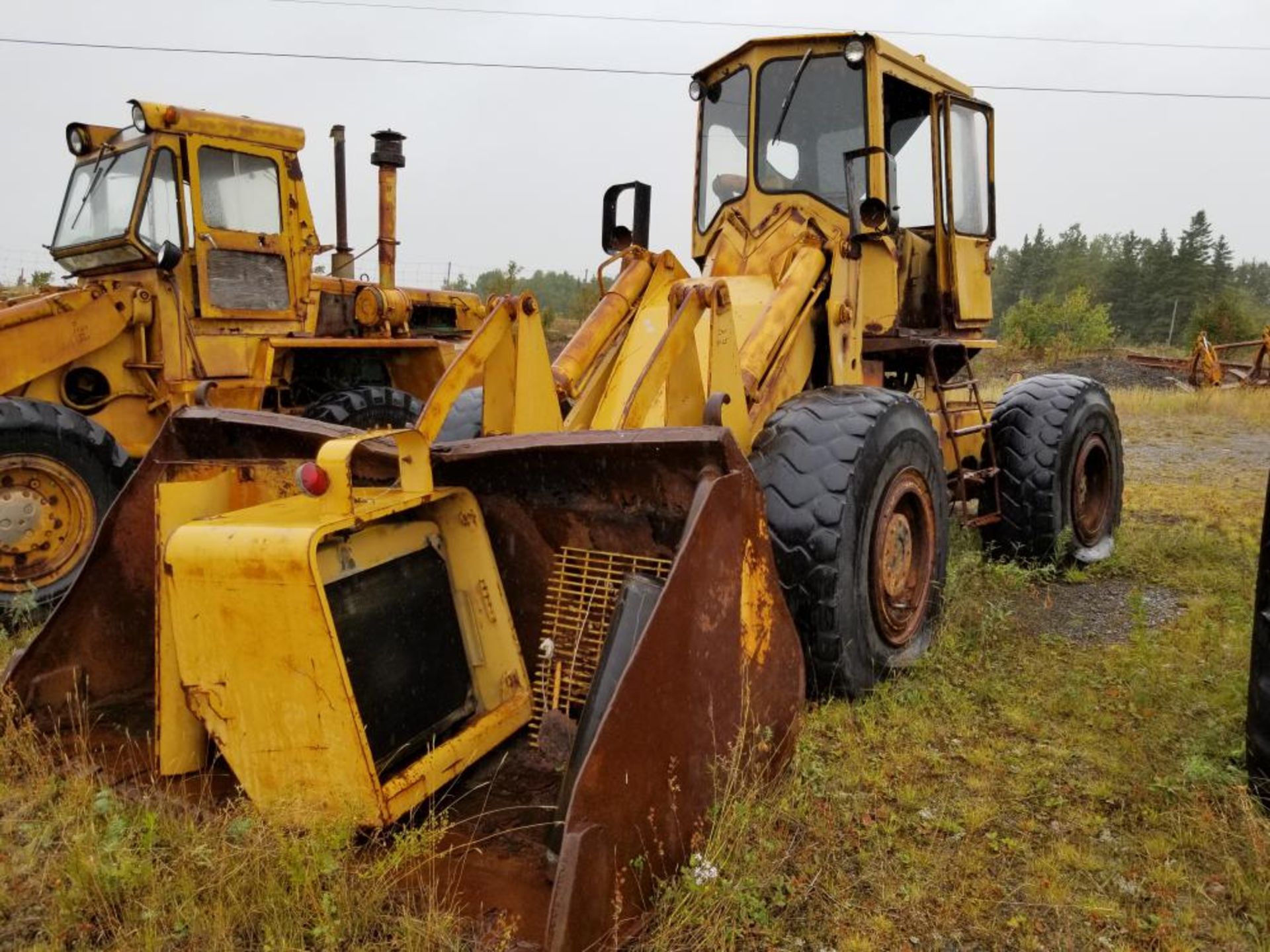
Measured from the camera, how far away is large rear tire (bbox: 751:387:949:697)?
3492mm

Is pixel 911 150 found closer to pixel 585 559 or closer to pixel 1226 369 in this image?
pixel 585 559

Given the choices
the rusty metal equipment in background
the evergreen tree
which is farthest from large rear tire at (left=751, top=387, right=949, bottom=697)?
the evergreen tree

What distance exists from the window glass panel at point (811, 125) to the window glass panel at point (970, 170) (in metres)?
1.00

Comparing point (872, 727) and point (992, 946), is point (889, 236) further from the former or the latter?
point (992, 946)

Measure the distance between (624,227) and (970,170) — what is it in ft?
7.53

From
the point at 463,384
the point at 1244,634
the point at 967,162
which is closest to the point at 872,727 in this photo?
the point at 463,384

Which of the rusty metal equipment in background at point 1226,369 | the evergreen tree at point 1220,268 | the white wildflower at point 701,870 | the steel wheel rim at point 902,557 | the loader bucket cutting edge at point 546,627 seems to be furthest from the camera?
the evergreen tree at point 1220,268

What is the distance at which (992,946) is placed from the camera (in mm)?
2314

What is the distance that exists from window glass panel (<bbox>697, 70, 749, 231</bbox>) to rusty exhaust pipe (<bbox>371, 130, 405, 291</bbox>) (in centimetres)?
391

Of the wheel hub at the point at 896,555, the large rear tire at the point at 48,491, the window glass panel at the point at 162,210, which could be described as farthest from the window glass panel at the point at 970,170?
the large rear tire at the point at 48,491

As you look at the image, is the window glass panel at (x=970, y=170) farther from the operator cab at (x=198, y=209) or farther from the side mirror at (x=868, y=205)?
the operator cab at (x=198, y=209)

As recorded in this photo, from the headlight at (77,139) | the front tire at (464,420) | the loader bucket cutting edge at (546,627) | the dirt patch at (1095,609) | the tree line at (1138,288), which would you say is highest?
the tree line at (1138,288)

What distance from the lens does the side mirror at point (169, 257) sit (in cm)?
599

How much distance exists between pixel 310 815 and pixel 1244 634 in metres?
4.23
